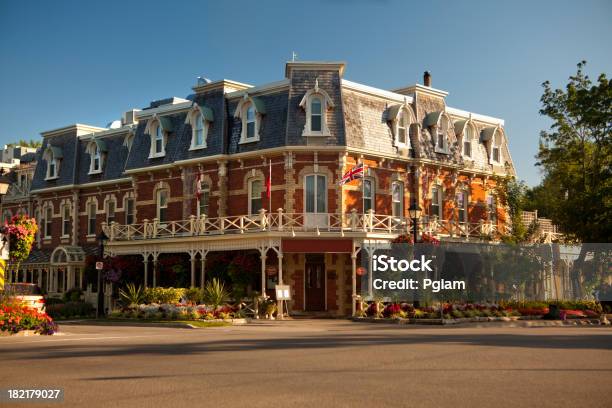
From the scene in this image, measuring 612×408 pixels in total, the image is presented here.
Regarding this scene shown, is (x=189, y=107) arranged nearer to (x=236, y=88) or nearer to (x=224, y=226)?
(x=236, y=88)

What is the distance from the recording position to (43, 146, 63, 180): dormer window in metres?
45.4

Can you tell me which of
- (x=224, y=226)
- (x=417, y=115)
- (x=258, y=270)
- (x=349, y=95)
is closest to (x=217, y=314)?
(x=258, y=270)

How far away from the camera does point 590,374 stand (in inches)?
444

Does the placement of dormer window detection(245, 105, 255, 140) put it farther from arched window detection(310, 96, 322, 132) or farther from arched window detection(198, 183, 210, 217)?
arched window detection(198, 183, 210, 217)

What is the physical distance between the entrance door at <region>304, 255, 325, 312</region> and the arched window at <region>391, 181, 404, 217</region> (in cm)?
473

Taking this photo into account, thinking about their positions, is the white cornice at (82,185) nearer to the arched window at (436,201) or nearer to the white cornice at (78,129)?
the white cornice at (78,129)

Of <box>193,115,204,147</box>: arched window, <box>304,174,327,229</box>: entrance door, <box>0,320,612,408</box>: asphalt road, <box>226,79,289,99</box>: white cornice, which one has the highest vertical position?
<box>226,79,289,99</box>: white cornice

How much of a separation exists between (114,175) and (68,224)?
5.08 m

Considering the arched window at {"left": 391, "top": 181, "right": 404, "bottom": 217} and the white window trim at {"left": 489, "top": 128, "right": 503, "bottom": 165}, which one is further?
the white window trim at {"left": 489, "top": 128, "right": 503, "bottom": 165}

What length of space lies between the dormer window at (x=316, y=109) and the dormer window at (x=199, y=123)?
534 centimetres

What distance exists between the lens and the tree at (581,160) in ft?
110

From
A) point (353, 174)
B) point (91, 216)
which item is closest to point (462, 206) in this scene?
point (353, 174)

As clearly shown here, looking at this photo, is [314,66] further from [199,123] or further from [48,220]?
[48,220]

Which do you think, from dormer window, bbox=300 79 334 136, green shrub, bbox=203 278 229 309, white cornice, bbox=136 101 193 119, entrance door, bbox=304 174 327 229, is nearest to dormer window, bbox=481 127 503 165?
dormer window, bbox=300 79 334 136
